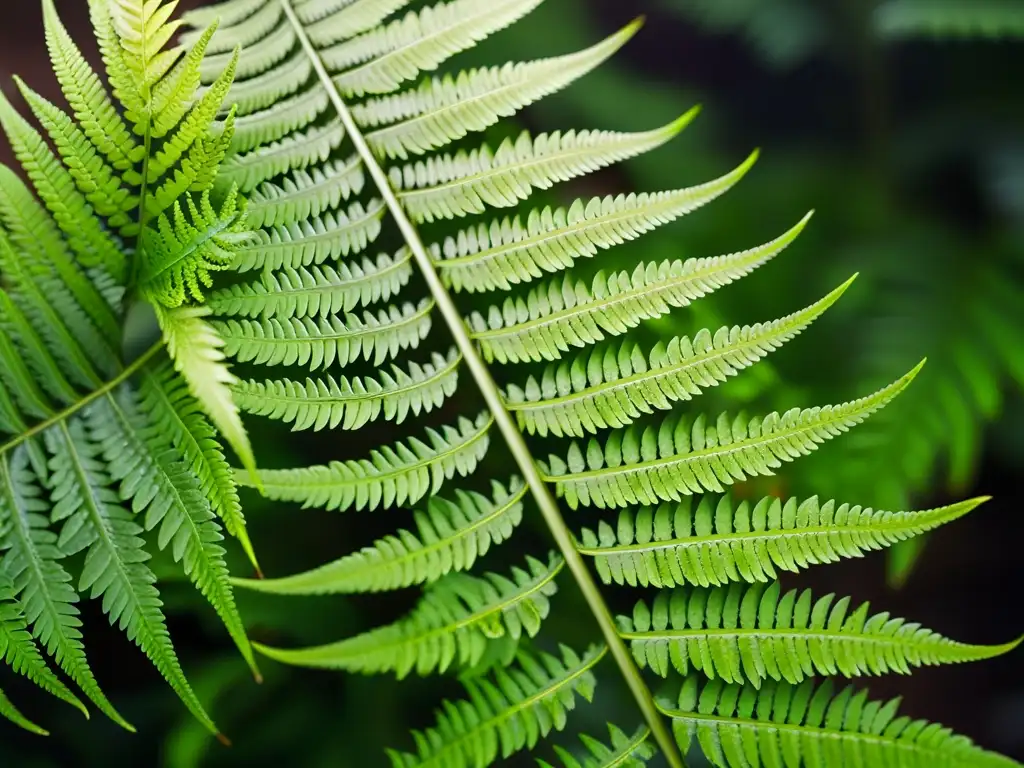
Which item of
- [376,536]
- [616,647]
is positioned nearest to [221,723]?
[376,536]

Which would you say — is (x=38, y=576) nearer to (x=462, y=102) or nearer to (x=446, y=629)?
(x=446, y=629)

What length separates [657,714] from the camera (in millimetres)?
958

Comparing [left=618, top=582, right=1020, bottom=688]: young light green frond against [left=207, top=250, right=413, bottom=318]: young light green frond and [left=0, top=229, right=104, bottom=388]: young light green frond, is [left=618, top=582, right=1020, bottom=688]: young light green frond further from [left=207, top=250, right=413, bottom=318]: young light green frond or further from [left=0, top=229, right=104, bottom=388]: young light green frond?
[left=0, top=229, right=104, bottom=388]: young light green frond

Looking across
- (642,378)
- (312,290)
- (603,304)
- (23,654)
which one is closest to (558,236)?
(603,304)

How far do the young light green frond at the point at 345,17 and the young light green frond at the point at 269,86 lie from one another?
0.04m

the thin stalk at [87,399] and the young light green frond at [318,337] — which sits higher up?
the thin stalk at [87,399]

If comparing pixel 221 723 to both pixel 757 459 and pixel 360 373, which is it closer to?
pixel 360 373

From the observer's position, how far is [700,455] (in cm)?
93

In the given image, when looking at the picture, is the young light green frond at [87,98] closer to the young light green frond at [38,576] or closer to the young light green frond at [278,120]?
the young light green frond at [278,120]

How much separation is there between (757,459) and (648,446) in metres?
0.13

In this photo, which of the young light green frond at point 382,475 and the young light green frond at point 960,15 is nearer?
the young light green frond at point 382,475

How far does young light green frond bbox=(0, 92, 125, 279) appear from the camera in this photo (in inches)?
35.8

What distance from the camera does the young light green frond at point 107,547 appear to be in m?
0.87

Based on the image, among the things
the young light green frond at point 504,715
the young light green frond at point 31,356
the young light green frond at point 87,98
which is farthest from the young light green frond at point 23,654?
the young light green frond at point 87,98
